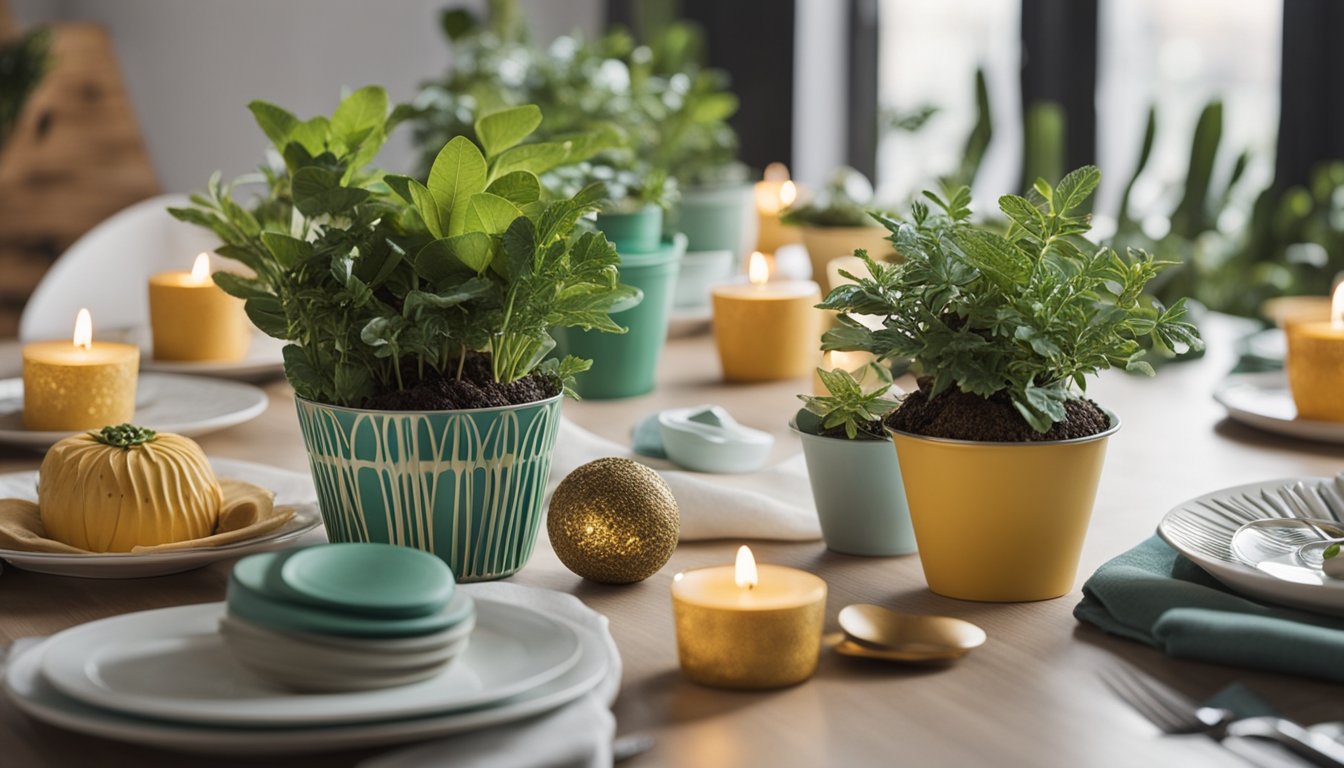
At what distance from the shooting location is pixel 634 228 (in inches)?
50.8

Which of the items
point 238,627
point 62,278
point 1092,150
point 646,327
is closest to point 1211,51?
point 1092,150

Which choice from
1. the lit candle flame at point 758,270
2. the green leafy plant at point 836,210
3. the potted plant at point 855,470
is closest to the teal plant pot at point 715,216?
the green leafy plant at point 836,210

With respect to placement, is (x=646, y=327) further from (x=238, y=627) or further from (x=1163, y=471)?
(x=238, y=627)

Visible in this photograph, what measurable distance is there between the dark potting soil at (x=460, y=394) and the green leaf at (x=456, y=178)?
8cm

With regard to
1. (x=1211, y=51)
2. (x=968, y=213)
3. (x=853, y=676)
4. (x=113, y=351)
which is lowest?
(x=853, y=676)

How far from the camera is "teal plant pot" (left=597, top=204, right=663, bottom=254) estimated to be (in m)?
1.28

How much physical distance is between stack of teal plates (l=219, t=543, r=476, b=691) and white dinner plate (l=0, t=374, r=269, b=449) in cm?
57

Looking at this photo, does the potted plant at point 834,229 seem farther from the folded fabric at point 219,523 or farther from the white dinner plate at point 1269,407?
the folded fabric at point 219,523

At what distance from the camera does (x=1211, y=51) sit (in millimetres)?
2713

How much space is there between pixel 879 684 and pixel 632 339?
667mm

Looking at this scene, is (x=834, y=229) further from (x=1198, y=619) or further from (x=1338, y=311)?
(x=1198, y=619)

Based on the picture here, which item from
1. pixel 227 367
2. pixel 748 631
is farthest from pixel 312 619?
pixel 227 367

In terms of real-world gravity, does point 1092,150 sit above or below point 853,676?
above

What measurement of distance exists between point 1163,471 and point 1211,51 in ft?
6.27
